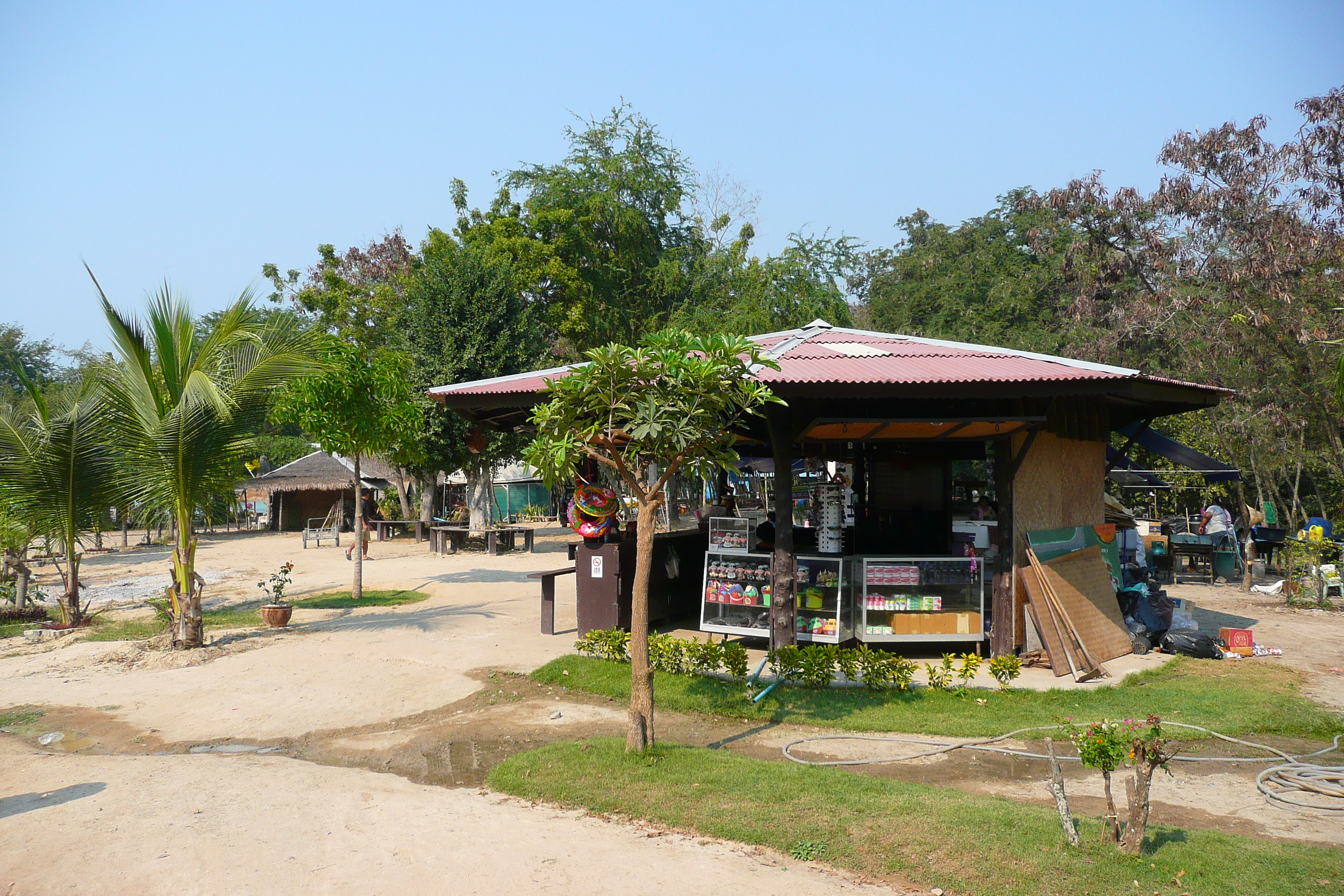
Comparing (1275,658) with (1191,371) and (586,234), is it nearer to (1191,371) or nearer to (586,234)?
(1191,371)

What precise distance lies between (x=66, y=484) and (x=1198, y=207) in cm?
2424

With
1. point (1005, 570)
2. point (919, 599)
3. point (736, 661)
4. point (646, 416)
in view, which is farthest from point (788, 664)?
point (646, 416)

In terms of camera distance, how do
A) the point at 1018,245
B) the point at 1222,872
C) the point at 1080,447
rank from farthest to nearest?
the point at 1018,245 → the point at 1080,447 → the point at 1222,872

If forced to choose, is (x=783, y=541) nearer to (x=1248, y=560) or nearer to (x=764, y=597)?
(x=764, y=597)

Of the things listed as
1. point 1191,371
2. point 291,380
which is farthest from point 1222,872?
point 1191,371

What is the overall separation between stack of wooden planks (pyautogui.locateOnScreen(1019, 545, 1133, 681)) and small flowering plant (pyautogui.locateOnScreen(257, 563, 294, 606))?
9.41 m

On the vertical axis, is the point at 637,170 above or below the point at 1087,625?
above

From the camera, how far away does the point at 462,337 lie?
24.6 meters

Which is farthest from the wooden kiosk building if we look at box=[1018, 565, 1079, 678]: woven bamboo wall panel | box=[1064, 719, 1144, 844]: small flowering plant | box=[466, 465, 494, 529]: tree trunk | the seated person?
box=[466, 465, 494, 529]: tree trunk

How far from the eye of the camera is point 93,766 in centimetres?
620

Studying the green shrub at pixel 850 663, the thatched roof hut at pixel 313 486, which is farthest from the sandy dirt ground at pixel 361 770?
the thatched roof hut at pixel 313 486

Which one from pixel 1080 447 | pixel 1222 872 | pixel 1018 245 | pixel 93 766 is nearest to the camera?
pixel 1222 872

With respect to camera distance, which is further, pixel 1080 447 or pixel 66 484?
Result: pixel 66 484

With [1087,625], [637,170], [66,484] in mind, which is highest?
[637,170]
